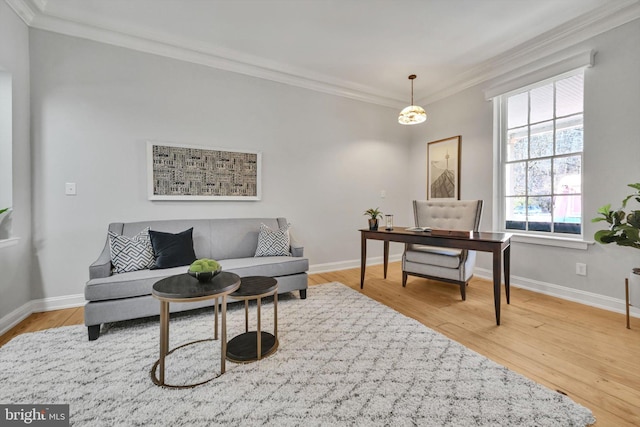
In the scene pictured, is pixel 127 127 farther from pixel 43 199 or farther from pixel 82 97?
pixel 43 199

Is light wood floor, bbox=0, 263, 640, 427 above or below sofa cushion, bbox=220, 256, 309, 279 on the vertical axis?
below

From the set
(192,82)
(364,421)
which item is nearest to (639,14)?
(364,421)

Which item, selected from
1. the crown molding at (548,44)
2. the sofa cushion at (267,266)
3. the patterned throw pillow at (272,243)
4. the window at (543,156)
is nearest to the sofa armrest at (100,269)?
the sofa cushion at (267,266)

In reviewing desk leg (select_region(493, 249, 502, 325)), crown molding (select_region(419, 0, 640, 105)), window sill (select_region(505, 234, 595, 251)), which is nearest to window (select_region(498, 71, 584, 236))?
window sill (select_region(505, 234, 595, 251))

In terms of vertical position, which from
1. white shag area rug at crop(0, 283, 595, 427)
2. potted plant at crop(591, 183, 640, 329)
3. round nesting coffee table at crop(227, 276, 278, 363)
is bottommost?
white shag area rug at crop(0, 283, 595, 427)

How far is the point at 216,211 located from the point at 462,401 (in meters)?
2.90

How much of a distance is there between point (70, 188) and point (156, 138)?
0.91 m

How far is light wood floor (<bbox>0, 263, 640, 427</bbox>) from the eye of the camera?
1.47 metres

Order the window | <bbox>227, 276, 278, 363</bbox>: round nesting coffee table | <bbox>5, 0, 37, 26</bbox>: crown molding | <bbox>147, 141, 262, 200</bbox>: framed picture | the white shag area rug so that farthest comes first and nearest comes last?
<bbox>147, 141, 262, 200</bbox>: framed picture
the window
<bbox>5, 0, 37, 26</bbox>: crown molding
<bbox>227, 276, 278, 363</bbox>: round nesting coffee table
the white shag area rug

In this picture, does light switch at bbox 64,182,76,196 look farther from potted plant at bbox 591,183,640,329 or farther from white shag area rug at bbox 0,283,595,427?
potted plant at bbox 591,183,640,329

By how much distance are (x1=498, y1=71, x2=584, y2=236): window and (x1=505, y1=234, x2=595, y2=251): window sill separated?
12cm

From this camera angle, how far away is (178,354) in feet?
→ 5.98

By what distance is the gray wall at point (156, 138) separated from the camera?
2.63m

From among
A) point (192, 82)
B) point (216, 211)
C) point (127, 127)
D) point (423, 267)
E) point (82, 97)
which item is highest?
point (192, 82)
